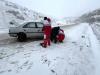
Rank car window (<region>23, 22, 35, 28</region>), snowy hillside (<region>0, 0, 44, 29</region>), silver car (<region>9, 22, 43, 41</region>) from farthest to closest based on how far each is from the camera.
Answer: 1. snowy hillside (<region>0, 0, 44, 29</region>)
2. car window (<region>23, 22, 35, 28</region>)
3. silver car (<region>9, 22, 43, 41</region>)

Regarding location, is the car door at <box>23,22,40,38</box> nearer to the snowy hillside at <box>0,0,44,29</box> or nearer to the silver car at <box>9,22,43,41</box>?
the silver car at <box>9,22,43,41</box>

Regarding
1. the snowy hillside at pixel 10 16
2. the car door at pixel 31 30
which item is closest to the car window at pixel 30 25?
the car door at pixel 31 30

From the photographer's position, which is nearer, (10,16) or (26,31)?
(26,31)

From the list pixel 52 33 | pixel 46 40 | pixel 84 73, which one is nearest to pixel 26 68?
pixel 84 73

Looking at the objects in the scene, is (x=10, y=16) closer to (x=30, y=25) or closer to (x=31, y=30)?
(x=30, y=25)

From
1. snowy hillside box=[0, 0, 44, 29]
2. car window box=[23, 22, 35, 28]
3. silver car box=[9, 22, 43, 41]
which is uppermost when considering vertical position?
snowy hillside box=[0, 0, 44, 29]

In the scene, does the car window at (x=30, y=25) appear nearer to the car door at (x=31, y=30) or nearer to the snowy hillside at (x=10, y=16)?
the car door at (x=31, y=30)

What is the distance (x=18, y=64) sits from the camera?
6.43 metres

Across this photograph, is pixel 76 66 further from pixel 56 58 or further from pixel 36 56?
pixel 36 56

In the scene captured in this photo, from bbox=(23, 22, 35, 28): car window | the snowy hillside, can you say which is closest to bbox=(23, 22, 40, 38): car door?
A: bbox=(23, 22, 35, 28): car window

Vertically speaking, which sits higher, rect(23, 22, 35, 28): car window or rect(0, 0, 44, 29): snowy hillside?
rect(0, 0, 44, 29): snowy hillside

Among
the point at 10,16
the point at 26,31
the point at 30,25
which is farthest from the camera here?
the point at 10,16

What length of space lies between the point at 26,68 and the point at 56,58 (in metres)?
1.77

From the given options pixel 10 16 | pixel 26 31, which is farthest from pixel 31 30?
pixel 10 16
